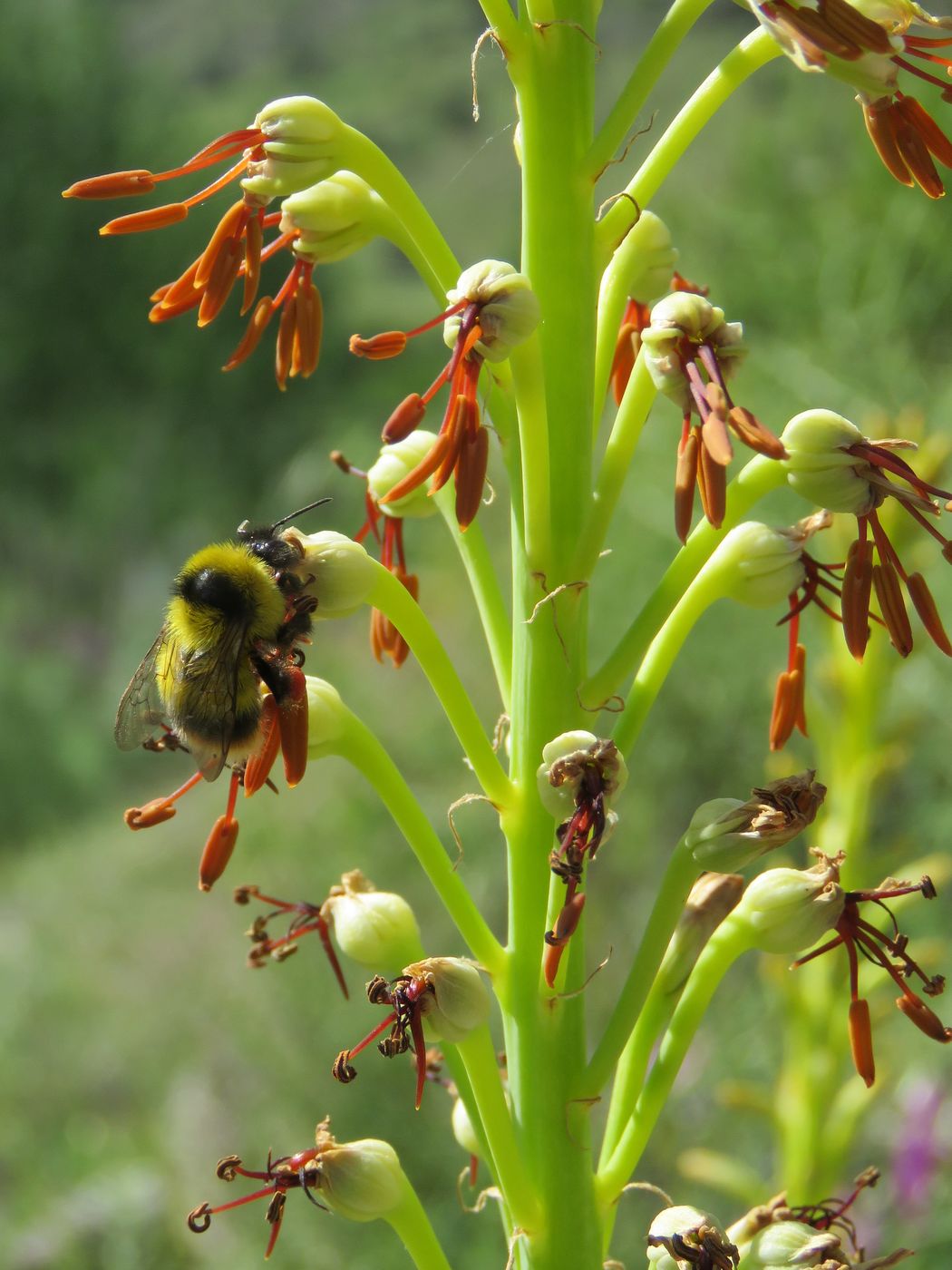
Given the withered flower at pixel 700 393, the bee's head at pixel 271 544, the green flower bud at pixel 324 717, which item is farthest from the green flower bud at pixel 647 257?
the green flower bud at pixel 324 717

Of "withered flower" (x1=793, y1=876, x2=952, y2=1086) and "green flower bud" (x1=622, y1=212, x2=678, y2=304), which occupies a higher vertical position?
"green flower bud" (x1=622, y1=212, x2=678, y2=304)

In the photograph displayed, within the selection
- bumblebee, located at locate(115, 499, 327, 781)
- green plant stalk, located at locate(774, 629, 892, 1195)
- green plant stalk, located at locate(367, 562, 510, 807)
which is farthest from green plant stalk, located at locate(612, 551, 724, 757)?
green plant stalk, located at locate(774, 629, 892, 1195)

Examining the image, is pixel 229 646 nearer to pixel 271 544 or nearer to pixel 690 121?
pixel 271 544

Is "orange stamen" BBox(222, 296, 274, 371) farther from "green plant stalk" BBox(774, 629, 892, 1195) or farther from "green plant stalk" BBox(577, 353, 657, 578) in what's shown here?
"green plant stalk" BBox(774, 629, 892, 1195)

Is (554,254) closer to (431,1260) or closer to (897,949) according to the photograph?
(897,949)

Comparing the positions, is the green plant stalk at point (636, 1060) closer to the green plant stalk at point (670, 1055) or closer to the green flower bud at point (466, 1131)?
the green plant stalk at point (670, 1055)
